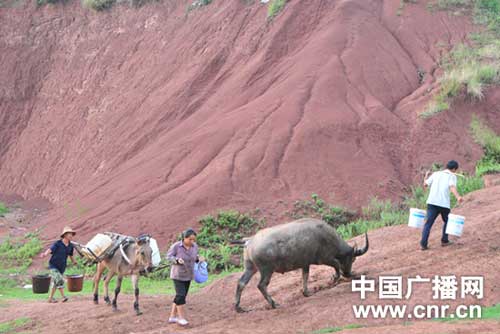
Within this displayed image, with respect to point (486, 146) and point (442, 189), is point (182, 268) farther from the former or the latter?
point (486, 146)

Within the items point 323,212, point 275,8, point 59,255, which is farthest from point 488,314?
point 275,8

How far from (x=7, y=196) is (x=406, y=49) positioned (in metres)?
17.8

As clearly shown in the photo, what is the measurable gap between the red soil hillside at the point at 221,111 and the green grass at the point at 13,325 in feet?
22.3

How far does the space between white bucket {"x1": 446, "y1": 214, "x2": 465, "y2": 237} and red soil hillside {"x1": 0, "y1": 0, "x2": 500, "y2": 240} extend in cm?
668

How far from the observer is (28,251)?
20.0 meters

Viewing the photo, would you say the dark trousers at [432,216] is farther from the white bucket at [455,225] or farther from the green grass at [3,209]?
the green grass at [3,209]

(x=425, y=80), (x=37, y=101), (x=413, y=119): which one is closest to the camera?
(x=413, y=119)

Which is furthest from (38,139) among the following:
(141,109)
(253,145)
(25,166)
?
(253,145)

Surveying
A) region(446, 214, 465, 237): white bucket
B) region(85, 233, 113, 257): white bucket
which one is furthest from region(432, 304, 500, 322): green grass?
region(85, 233, 113, 257): white bucket

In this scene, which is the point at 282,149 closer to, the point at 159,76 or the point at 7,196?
the point at 159,76

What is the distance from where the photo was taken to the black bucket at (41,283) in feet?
49.1

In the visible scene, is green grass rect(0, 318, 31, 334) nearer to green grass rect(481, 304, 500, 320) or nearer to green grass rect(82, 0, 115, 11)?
green grass rect(481, 304, 500, 320)

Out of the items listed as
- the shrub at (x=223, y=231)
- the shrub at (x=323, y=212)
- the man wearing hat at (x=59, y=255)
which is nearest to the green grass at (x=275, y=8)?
the shrub at (x=323, y=212)

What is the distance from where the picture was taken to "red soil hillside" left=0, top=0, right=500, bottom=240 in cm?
2016
